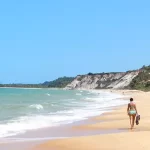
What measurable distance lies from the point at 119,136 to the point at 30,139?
329 cm

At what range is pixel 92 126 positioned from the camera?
1975 cm

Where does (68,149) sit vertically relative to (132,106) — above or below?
below

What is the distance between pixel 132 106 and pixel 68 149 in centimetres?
598

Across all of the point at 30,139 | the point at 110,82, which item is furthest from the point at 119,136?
the point at 110,82

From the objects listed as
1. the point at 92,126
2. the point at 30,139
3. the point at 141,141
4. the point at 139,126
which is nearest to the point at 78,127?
the point at 92,126

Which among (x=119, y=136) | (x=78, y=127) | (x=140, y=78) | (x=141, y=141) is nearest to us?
(x=141, y=141)

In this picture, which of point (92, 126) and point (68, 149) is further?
point (92, 126)

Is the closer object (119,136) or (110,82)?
(119,136)

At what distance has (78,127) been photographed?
62.8 feet

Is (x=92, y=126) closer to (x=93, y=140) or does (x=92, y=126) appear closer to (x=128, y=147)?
(x=93, y=140)

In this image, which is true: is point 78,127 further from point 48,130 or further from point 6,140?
point 6,140

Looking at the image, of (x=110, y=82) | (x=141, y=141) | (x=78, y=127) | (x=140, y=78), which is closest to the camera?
(x=141, y=141)

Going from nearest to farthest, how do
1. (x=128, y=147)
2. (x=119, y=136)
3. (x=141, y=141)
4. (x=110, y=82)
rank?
(x=128, y=147), (x=141, y=141), (x=119, y=136), (x=110, y=82)

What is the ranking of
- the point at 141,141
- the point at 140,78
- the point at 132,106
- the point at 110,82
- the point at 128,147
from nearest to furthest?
the point at 128,147, the point at 141,141, the point at 132,106, the point at 140,78, the point at 110,82
